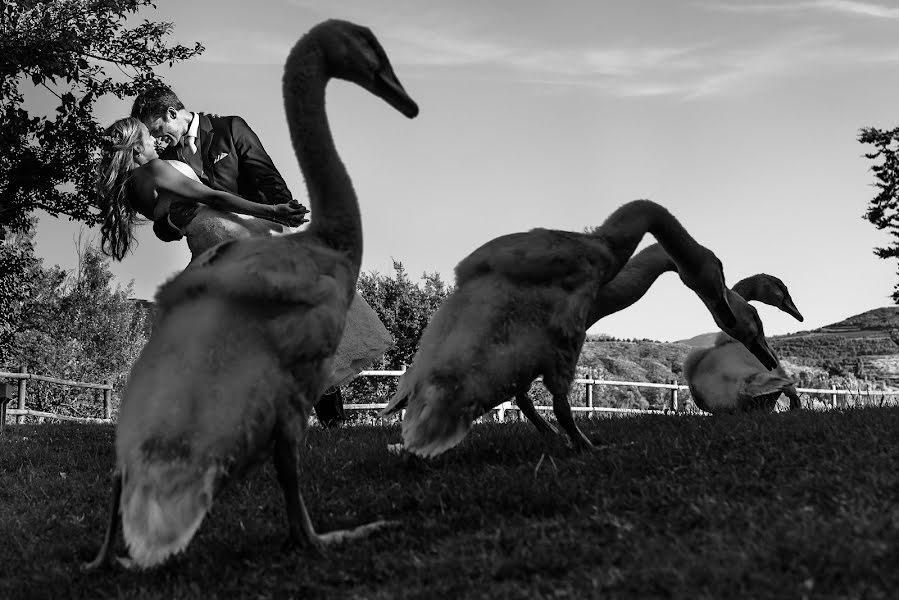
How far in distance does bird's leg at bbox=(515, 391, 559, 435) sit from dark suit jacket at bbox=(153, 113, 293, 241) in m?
3.32

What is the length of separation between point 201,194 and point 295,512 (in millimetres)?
3203

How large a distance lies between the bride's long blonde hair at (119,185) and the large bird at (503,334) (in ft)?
9.47

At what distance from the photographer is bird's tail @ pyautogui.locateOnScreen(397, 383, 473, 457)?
581cm

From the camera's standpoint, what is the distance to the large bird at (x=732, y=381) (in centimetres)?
977

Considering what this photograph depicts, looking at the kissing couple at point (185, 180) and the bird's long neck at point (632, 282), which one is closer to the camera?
the kissing couple at point (185, 180)

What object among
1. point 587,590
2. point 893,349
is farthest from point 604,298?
point 893,349

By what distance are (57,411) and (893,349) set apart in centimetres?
3321

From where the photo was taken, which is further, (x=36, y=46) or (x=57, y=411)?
(x=57, y=411)

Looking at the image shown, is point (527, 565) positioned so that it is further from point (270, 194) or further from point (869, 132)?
point (869, 132)

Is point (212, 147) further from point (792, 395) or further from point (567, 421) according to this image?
point (792, 395)

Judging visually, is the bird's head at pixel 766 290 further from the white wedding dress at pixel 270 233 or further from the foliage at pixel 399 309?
the foliage at pixel 399 309

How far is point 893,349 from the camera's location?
1510 inches

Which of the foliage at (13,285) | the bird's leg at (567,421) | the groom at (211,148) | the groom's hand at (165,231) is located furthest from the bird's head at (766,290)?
the foliage at (13,285)

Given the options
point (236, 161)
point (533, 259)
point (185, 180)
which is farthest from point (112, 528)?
point (236, 161)
